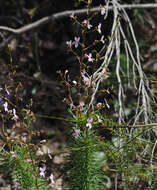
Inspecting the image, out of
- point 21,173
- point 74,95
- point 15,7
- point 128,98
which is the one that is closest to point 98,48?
point 74,95

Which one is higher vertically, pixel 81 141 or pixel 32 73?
pixel 32 73

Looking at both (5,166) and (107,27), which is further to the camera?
(107,27)

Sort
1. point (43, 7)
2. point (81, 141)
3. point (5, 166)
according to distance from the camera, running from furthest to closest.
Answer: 1. point (43, 7)
2. point (5, 166)
3. point (81, 141)

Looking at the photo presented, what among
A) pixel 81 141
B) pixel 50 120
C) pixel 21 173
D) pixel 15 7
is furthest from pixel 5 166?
pixel 15 7

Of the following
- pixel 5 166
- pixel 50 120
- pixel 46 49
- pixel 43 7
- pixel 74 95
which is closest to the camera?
pixel 5 166

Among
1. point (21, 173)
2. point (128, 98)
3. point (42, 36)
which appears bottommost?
point (21, 173)

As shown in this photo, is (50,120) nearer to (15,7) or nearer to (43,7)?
(43,7)

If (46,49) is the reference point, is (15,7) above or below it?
above

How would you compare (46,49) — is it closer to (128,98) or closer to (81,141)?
(128,98)

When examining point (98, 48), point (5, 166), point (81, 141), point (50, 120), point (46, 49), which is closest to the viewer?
point (81, 141)

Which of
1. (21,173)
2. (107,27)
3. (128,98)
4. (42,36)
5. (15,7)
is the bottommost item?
(21,173)
